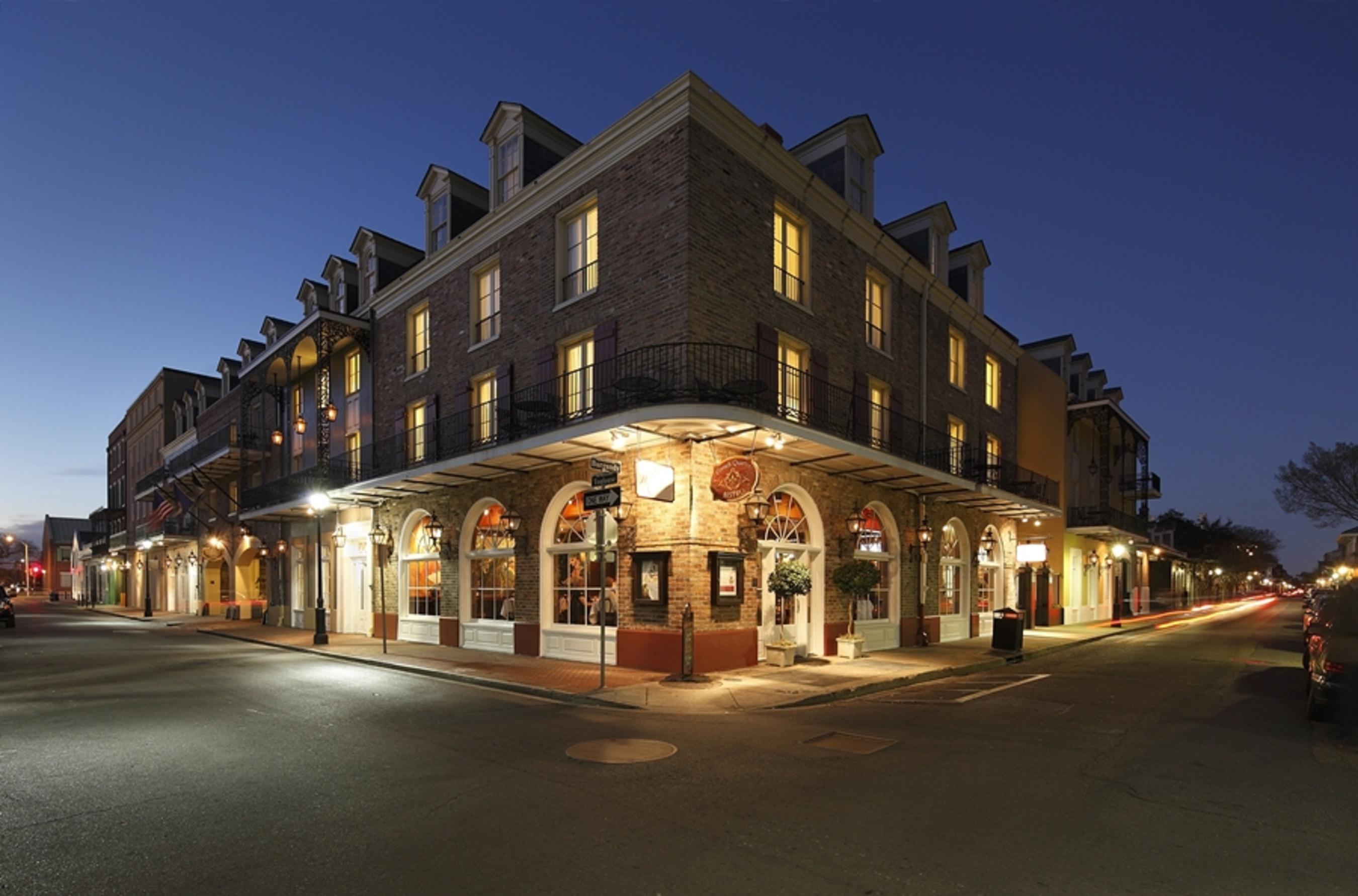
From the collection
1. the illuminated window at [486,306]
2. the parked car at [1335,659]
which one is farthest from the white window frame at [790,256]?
the parked car at [1335,659]

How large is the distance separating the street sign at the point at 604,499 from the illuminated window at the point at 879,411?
8918 mm

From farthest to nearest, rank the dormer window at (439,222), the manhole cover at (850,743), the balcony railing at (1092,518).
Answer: the balcony railing at (1092,518)
the dormer window at (439,222)
the manhole cover at (850,743)

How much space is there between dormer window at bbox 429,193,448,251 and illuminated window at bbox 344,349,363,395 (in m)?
5.23

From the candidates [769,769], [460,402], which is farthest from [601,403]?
[769,769]

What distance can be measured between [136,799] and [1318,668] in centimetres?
1281

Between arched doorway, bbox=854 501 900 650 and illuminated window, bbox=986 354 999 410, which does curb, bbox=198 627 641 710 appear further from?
illuminated window, bbox=986 354 999 410

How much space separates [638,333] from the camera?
14359mm

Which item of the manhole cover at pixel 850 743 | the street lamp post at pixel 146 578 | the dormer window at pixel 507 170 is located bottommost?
the street lamp post at pixel 146 578

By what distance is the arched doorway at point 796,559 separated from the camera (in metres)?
15.5

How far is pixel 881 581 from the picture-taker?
18906 mm

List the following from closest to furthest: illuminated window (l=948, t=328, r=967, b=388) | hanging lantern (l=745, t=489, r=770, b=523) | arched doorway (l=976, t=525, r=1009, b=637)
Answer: hanging lantern (l=745, t=489, r=770, b=523) < illuminated window (l=948, t=328, r=967, b=388) < arched doorway (l=976, t=525, r=1009, b=637)

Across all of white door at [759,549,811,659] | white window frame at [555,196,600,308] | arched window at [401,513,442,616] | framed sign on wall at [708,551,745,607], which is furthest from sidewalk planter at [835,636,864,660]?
arched window at [401,513,442,616]

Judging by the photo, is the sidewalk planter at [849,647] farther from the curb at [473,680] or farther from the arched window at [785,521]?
the curb at [473,680]

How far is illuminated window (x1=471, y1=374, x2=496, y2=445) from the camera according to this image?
59.9ft
